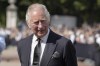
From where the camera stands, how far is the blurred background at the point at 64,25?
66.9 ft

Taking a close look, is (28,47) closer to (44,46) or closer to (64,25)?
(44,46)

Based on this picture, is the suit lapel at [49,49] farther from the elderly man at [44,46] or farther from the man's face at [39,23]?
the man's face at [39,23]

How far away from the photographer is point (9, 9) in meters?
42.9

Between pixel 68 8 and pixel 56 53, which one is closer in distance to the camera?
pixel 56 53

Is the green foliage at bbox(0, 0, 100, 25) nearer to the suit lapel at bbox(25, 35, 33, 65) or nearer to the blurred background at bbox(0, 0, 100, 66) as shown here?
the blurred background at bbox(0, 0, 100, 66)

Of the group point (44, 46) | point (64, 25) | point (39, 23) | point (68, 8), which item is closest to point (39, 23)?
point (39, 23)

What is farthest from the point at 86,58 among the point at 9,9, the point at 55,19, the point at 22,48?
the point at 9,9

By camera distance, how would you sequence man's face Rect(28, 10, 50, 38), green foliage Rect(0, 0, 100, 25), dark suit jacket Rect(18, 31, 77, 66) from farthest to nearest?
green foliage Rect(0, 0, 100, 25)
dark suit jacket Rect(18, 31, 77, 66)
man's face Rect(28, 10, 50, 38)

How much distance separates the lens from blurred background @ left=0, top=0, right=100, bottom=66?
66.9 ft

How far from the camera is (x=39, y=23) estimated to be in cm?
473

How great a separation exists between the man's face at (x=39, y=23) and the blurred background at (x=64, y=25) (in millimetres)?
12442

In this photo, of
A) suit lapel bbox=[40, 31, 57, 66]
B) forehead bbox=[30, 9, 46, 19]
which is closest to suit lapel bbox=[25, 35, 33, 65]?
suit lapel bbox=[40, 31, 57, 66]

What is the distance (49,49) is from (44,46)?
61 millimetres

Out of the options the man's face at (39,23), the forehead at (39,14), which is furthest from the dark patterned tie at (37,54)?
the forehead at (39,14)
